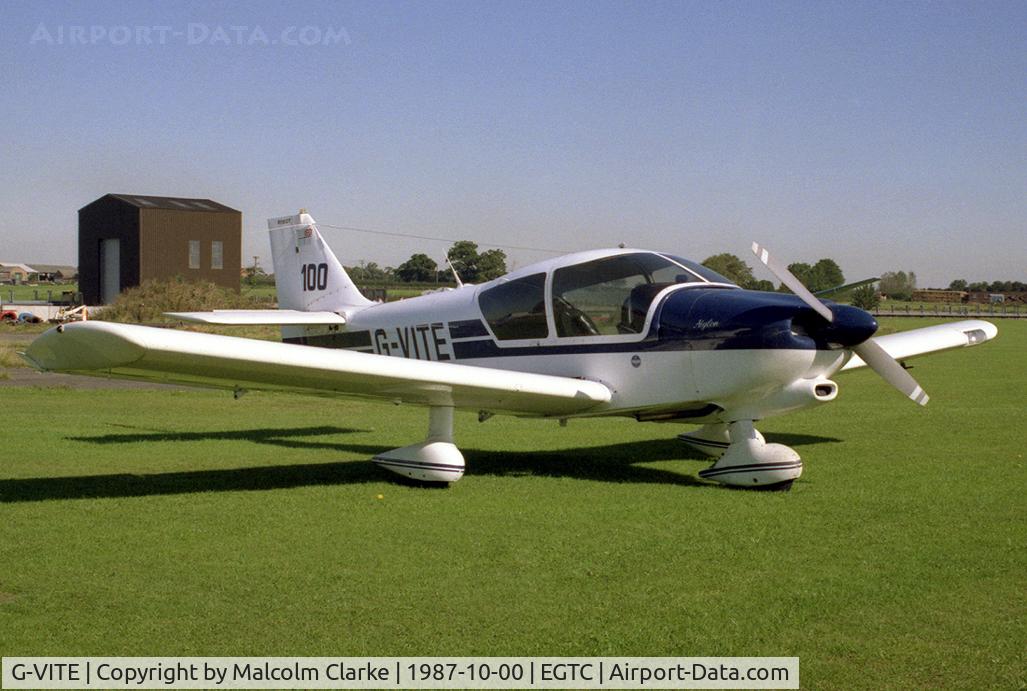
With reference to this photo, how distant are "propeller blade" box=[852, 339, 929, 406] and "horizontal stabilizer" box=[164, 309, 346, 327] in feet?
20.8

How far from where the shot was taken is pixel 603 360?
9906mm

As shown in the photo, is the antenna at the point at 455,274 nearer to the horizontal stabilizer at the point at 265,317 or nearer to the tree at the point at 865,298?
the horizontal stabilizer at the point at 265,317

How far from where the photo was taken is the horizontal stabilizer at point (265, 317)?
39.1 feet

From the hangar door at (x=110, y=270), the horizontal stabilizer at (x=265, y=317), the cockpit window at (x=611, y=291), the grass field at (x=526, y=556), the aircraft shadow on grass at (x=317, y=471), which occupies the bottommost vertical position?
the aircraft shadow on grass at (x=317, y=471)

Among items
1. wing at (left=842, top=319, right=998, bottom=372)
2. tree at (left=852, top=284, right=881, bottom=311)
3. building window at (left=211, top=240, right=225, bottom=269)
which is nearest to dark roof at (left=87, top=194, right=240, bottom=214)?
building window at (left=211, top=240, right=225, bottom=269)

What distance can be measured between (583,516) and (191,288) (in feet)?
146

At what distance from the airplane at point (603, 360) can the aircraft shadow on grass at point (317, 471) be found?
553 millimetres

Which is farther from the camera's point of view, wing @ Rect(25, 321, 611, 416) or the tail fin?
the tail fin

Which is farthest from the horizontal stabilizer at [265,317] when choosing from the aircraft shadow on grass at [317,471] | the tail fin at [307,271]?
the aircraft shadow on grass at [317,471]

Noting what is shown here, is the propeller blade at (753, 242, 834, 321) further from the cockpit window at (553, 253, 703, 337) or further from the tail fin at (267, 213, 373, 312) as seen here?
the tail fin at (267, 213, 373, 312)

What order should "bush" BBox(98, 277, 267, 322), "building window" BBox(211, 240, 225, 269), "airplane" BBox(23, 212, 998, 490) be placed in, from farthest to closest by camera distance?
"building window" BBox(211, 240, 225, 269)
"bush" BBox(98, 277, 267, 322)
"airplane" BBox(23, 212, 998, 490)

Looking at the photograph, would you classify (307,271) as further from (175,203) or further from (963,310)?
(963,310)

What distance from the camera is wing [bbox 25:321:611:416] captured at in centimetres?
712

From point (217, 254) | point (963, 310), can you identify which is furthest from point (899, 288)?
point (217, 254)
